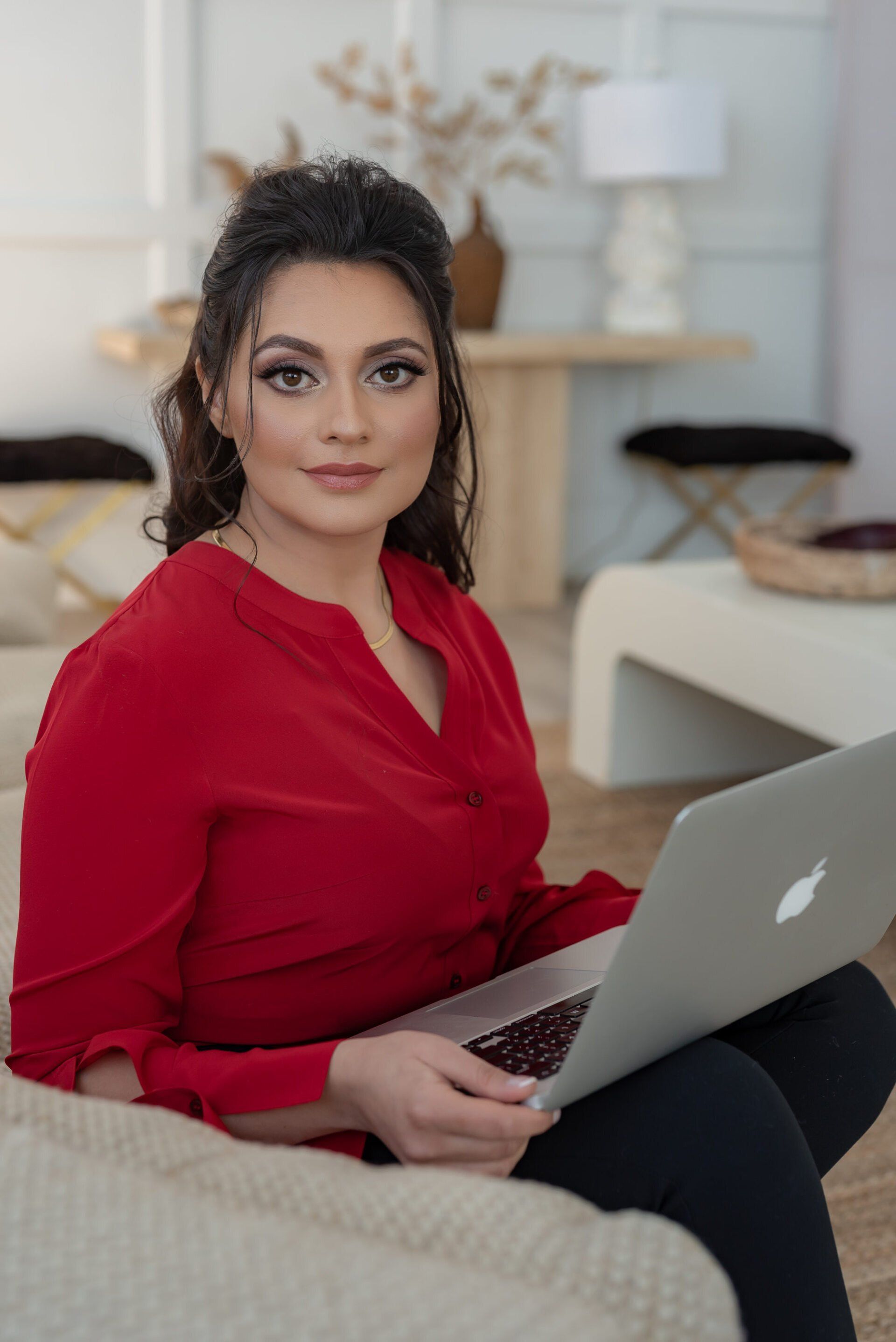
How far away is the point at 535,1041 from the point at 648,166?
359cm

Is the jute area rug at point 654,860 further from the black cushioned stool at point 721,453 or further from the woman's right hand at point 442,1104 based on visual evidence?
the black cushioned stool at point 721,453

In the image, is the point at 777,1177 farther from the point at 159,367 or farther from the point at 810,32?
the point at 810,32

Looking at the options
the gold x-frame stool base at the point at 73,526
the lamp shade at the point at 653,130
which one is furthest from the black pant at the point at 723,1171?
the lamp shade at the point at 653,130

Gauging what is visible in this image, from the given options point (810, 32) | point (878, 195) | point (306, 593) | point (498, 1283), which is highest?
point (810, 32)

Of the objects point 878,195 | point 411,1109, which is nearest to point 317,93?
point 878,195

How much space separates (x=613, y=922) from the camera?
1.17 meters

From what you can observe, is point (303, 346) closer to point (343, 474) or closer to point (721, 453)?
point (343, 474)

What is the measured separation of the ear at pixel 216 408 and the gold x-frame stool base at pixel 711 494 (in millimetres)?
3435

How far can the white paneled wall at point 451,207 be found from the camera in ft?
13.0

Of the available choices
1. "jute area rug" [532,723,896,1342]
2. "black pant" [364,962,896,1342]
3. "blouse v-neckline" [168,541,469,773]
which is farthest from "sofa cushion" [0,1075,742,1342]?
"jute area rug" [532,723,896,1342]

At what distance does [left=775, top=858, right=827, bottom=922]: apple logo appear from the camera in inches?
34.8

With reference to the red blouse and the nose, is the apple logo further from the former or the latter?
the nose

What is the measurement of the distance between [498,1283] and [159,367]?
3752mm

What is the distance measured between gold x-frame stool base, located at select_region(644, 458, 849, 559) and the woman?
341cm
